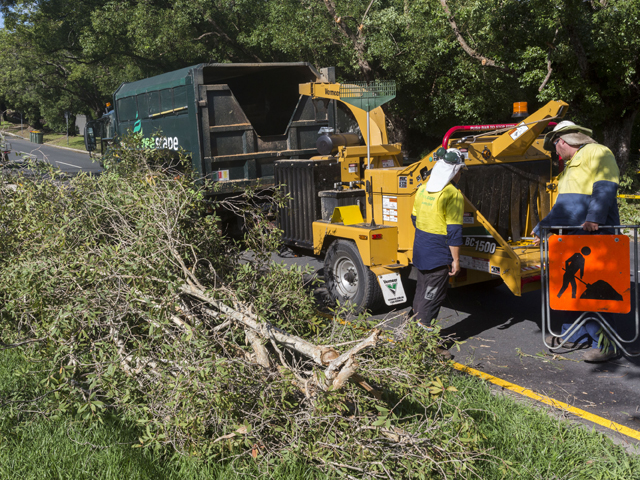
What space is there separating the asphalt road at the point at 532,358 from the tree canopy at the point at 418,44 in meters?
7.73

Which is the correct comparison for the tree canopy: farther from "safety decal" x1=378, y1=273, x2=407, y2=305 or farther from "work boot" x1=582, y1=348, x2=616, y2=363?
"work boot" x1=582, y1=348, x2=616, y2=363

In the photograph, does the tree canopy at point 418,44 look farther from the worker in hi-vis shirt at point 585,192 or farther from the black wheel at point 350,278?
the black wheel at point 350,278

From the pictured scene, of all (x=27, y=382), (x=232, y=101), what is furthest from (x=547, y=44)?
(x=27, y=382)

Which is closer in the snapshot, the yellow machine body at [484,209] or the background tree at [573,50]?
the yellow machine body at [484,209]

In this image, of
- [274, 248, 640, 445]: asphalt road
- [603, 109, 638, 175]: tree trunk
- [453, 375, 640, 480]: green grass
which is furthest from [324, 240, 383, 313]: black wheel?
[603, 109, 638, 175]: tree trunk

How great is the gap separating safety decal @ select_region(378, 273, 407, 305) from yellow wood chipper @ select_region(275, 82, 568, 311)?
10 mm

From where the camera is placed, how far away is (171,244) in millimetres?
4508

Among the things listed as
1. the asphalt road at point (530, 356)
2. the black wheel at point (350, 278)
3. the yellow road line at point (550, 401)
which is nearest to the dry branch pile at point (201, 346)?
the yellow road line at point (550, 401)

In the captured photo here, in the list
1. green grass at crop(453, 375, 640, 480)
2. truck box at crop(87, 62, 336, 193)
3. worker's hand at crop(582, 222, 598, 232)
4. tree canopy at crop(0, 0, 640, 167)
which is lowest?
green grass at crop(453, 375, 640, 480)

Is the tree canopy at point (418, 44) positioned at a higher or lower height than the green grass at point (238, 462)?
higher

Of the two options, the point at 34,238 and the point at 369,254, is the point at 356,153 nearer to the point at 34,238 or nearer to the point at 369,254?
the point at 369,254

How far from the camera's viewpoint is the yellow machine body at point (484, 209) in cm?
576

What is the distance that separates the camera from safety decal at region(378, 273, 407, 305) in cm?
625

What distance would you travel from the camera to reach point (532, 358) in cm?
546
